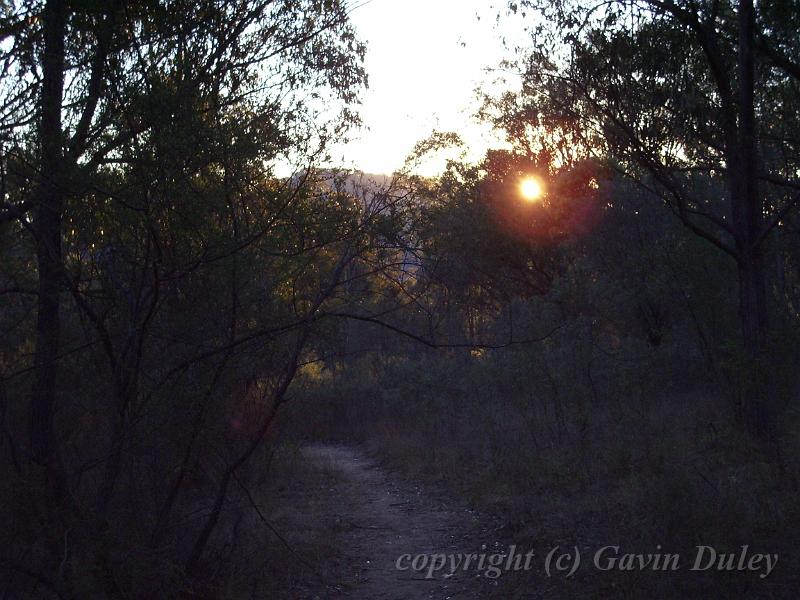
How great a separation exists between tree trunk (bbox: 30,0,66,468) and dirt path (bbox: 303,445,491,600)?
3.38m

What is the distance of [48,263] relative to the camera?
18.9 ft

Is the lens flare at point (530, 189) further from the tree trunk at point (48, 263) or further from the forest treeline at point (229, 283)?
the tree trunk at point (48, 263)

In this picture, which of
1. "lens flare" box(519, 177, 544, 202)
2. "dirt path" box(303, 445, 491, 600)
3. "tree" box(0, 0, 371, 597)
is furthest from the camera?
"lens flare" box(519, 177, 544, 202)

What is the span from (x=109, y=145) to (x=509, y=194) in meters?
21.4

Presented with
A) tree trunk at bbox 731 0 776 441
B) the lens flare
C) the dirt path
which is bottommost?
the dirt path

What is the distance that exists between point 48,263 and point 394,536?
5.87 meters

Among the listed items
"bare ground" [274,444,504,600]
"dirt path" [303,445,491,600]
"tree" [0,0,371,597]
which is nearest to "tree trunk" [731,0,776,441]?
"bare ground" [274,444,504,600]

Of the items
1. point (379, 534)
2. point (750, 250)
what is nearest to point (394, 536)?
point (379, 534)

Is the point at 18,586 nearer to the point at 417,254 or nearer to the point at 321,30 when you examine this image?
the point at 417,254

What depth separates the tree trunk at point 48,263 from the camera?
5.68 metres

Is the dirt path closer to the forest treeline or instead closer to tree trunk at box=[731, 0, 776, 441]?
the forest treeline

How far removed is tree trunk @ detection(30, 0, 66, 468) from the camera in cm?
568

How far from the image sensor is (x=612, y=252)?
1934cm

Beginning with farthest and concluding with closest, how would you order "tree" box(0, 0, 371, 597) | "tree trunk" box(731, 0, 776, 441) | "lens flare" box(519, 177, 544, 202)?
Answer: "lens flare" box(519, 177, 544, 202), "tree trunk" box(731, 0, 776, 441), "tree" box(0, 0, 371, 597)
